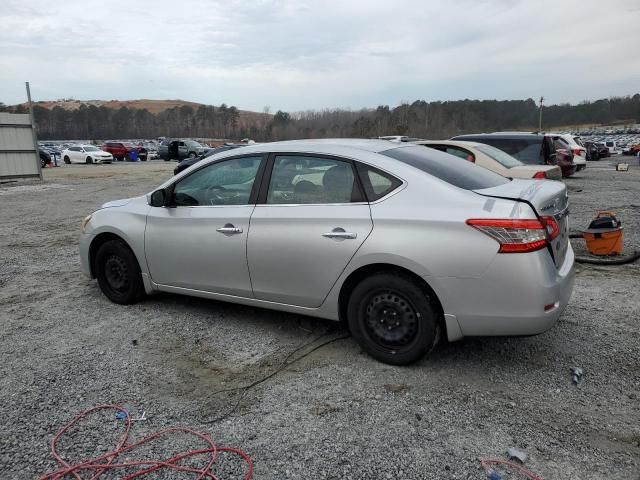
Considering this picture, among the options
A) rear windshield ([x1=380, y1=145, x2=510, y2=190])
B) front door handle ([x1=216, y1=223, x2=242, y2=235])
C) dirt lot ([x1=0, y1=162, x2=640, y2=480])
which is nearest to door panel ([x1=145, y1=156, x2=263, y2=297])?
front door handle ([x1=216, y1=223, x2=242, y2=235])

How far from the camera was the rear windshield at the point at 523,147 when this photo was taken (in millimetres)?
11547

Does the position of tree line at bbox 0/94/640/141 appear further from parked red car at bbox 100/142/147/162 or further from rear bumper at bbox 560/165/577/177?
rear bumper at bbox 560/165/577/177

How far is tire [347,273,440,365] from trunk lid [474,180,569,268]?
0.88 m

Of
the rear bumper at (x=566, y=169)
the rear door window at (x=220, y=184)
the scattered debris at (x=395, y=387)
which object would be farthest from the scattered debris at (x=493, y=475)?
the rear bumper at (x=566, y=169)

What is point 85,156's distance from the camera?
38156 mm

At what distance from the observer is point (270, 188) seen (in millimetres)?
Result: 4188

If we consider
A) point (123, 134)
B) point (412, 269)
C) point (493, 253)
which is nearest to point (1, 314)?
point (412, 269)

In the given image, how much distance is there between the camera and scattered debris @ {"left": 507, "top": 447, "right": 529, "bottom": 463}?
263 centimetres

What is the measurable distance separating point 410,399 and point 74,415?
2.12m

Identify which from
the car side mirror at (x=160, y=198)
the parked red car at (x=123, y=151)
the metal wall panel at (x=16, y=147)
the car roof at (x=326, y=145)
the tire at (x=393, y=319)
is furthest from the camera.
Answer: the parked red car at (x=123, y=151)

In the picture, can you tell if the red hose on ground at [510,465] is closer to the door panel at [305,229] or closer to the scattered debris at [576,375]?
the scattered debris at [576,375]

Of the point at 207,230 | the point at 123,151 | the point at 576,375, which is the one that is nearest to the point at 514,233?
the point at 576,375

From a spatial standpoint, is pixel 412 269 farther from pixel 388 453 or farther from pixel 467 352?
pixel 388 453

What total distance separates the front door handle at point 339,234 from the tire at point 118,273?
89.4 inches
